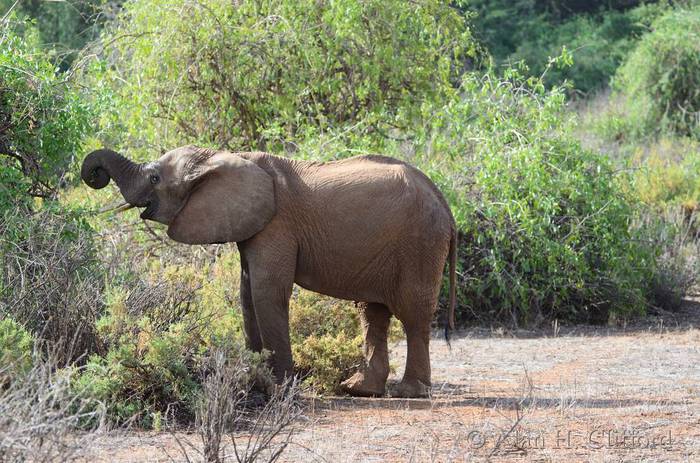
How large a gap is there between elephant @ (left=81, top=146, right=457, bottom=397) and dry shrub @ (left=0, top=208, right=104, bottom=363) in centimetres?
61

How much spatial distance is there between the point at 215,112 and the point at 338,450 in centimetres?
714

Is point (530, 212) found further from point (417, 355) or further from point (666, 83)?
point (666, 83)

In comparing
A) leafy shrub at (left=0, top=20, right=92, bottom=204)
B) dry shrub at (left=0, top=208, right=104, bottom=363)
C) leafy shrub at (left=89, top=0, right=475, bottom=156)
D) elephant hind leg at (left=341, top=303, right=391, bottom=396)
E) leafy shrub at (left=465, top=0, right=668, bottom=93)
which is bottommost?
elephant hind leg at (left=341, top=303, right=391, bottom=396)

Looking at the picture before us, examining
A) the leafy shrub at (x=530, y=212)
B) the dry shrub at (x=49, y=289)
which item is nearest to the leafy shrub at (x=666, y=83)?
the leafy shrub at (x=530, y=212)

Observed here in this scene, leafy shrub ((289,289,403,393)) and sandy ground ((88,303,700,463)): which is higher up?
leafy shrub ((289,289,403,393))

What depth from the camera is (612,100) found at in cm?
2638

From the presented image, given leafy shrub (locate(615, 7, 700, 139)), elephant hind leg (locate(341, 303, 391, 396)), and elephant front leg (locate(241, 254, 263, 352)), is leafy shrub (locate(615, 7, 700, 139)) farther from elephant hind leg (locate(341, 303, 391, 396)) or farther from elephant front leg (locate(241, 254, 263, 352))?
elephant front leg (locate(241, 254, 263, 352))

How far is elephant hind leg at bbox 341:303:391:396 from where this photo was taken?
9555mm

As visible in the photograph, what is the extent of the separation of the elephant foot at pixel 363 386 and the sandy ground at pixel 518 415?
10.6 inches

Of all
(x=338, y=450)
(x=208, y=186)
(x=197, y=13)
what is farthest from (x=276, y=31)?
(x=338, y=450)

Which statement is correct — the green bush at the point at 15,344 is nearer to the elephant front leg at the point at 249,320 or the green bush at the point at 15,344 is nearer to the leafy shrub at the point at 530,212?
the elephant front leg at the point at 249,320

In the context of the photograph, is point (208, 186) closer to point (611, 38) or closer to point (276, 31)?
point (276, 31)

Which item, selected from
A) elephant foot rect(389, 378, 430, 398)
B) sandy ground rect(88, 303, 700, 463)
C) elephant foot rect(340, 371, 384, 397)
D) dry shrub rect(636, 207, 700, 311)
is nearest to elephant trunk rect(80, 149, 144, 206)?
sandy ground rect(88, 303, 700, 463)

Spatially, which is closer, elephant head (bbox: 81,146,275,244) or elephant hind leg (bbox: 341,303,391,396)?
elephant head (bbox: 81,146,275,244)
